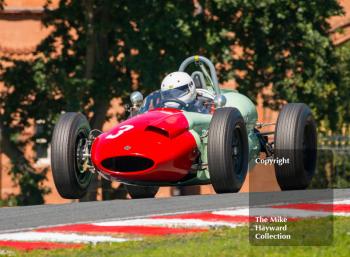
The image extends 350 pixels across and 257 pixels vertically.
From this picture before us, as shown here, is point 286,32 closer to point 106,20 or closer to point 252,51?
point 252,51

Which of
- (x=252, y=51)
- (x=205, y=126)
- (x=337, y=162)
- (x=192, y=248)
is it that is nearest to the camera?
(x=192, y=248)

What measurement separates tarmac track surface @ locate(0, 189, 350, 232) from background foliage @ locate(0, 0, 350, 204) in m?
13.8

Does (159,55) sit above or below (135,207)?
above

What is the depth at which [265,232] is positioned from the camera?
1191cm

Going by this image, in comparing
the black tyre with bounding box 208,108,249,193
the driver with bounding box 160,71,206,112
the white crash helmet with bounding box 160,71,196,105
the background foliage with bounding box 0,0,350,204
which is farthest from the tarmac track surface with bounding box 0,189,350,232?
the background foliage with bounding box 0,0,350,204

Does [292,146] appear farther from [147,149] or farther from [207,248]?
[207,248]

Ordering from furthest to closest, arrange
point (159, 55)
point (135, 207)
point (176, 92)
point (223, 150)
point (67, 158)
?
point (159, 55) → point (176, 92) → point (67, 158) → point (223, 150) → point (135, 207)

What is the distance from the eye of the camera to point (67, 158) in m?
16.1

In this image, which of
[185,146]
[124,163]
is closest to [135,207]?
[124,163]

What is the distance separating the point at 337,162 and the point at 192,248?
2429 centimetres

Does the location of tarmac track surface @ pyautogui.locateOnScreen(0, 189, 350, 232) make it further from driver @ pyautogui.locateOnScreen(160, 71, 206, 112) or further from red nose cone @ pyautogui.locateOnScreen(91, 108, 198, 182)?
driver @ pyautogui.locateOnScreen(160, 71, 206, 112)

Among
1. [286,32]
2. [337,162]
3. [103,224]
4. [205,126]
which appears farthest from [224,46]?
[103,224]

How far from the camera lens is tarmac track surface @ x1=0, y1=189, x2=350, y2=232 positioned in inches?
533

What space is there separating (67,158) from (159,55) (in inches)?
554
